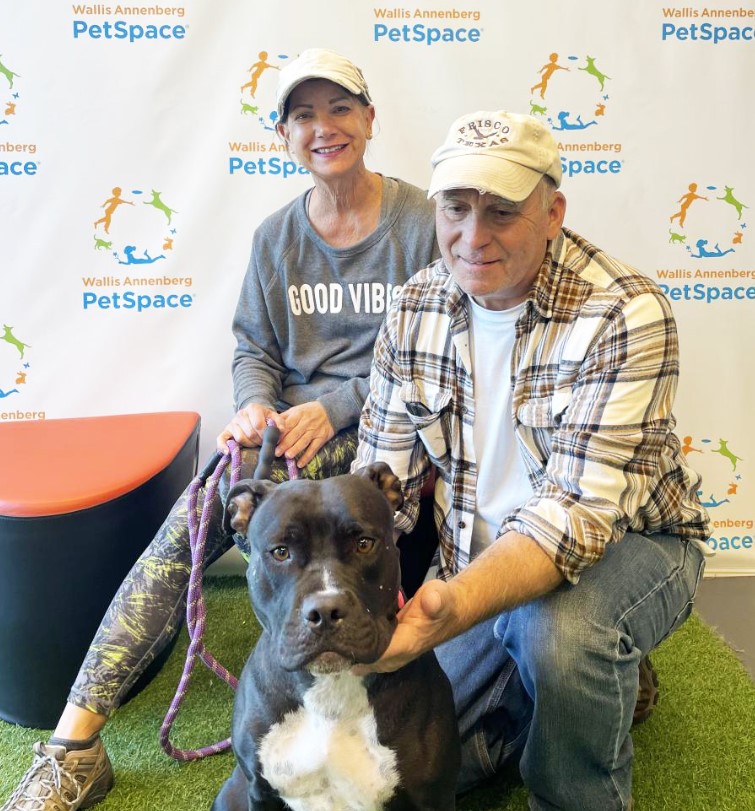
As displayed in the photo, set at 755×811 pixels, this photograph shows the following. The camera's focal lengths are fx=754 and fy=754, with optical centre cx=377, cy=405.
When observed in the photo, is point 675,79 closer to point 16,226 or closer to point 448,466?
point 448,466

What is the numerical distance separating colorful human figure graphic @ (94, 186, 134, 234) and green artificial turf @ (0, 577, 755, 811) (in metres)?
1.57

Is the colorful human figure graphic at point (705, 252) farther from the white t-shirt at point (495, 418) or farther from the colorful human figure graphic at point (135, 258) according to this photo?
the colorful human figure graphic at point (135, 258)

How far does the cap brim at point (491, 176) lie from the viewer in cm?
148

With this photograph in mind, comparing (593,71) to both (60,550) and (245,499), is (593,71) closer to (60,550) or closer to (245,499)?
(245,499)

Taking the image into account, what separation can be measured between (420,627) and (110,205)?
216 centimetres

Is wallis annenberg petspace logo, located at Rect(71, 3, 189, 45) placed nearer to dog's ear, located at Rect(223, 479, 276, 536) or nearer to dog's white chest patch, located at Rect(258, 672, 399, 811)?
dog's ear, located at Rect(223, 479, 276, 536)

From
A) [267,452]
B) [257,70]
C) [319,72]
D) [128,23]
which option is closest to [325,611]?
[267,452]

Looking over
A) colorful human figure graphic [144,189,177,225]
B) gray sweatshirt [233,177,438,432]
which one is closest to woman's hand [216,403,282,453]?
gray sweatshirt [233,177,438,432]

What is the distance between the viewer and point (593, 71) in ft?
8.96

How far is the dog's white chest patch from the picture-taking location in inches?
53.9

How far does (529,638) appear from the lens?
1.55 meters

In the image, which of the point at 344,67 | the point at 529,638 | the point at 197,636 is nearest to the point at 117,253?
the point at 344,67

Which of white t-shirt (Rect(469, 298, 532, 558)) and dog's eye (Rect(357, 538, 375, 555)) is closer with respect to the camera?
dog's eye (Rect(357, 538, 375, 555))


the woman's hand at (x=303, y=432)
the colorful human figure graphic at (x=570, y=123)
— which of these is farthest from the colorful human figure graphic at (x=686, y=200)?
the woman's hand at (x=303, y=432)
